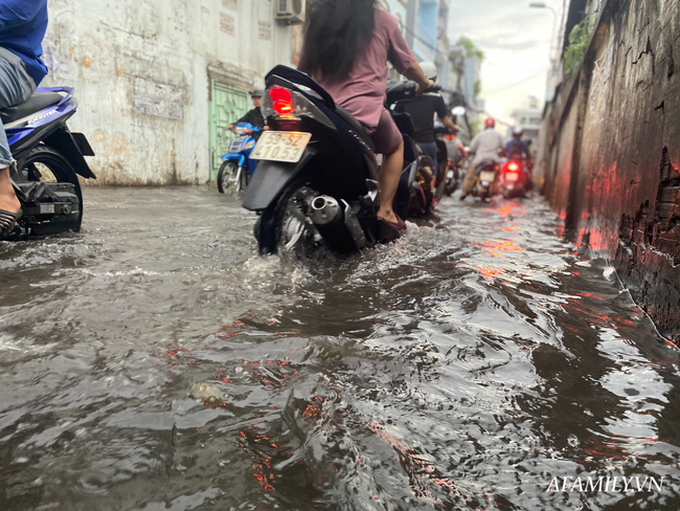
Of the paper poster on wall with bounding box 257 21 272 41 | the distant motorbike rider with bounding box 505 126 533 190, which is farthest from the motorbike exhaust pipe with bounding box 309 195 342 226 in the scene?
the paper poster on wall with bounding box 257 21 272 41

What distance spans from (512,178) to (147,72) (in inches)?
310


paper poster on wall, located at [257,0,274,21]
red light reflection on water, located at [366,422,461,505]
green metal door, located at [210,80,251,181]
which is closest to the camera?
red light reflection on water, located at [366,422,461,505]

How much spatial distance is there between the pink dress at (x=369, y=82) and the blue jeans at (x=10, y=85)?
5.36ft

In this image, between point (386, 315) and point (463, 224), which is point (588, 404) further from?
point (463, 224)

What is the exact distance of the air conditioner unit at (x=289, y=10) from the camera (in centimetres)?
1318

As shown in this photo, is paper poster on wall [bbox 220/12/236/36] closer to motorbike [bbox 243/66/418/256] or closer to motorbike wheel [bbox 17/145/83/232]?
motorbike wheel [bbox 17/145/83/232]

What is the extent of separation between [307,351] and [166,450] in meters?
0.59

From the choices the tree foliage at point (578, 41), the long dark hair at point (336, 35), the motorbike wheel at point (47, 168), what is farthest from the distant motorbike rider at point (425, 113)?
the motorbike wheel at point (47, 168)

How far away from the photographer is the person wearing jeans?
8.36 ft

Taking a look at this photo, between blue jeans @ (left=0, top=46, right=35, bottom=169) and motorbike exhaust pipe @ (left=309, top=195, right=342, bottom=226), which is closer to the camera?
blue jeans @ (left=0, top=46, right=35, bottom=169)

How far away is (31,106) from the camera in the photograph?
2953 mm

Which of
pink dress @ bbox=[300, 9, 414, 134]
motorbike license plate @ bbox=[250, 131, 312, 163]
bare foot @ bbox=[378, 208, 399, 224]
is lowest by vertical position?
bare foot @ bbox=[378, 208, 399, 224]

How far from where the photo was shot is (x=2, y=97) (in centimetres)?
266

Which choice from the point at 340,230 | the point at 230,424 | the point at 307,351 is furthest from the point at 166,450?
the point at 340,230
